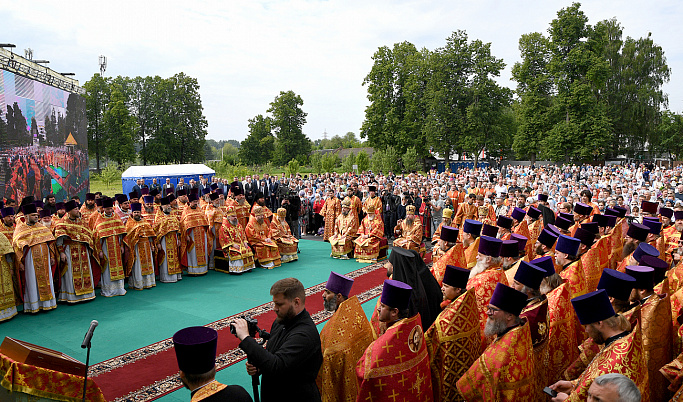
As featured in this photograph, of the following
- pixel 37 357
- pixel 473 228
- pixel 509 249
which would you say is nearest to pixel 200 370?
pixel 37 357

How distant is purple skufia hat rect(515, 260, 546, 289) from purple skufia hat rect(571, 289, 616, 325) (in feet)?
2.97

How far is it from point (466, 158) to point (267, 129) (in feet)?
102

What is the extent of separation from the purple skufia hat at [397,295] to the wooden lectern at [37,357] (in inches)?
104

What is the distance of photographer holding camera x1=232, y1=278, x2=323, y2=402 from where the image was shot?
293 centimetres

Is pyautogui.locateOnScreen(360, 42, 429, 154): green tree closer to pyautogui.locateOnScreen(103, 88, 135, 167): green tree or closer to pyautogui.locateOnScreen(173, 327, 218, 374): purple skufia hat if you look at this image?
pyautogui.locateOnScreen(103, 88, 135, 167): green tree

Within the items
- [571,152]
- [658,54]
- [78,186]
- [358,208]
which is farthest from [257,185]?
[658,54]

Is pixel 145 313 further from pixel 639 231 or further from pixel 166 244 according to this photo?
pixel 639 231

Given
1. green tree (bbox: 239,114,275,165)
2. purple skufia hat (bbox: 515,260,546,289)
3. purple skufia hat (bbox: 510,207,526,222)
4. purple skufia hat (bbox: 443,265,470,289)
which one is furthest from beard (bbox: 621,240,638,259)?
green tree (bbox: 239,114,275,165)

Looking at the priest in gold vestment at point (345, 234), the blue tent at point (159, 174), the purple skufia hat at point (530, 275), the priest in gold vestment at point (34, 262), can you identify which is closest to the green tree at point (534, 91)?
the blue tent at point (159, 174)

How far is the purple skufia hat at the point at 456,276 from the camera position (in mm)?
3963

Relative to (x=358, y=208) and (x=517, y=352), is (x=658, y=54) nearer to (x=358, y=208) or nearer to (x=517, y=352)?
(x=358, y=208)

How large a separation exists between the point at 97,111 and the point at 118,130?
13.8ft

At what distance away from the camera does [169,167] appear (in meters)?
28.2

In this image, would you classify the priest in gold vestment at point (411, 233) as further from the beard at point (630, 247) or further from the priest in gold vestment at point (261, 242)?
the beard at point (630, 247)
